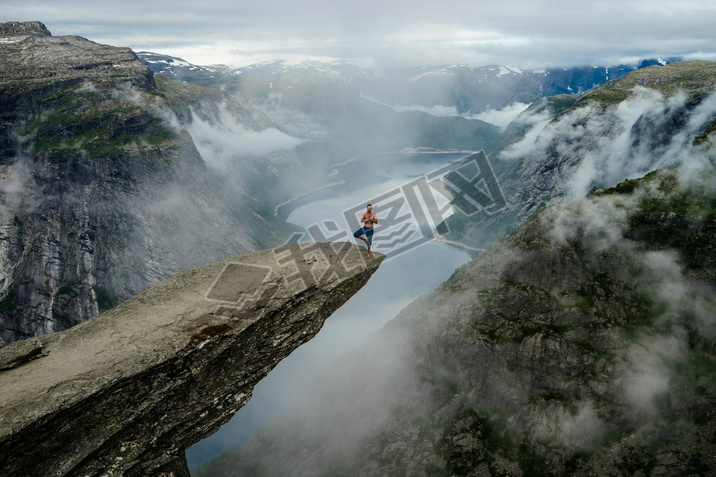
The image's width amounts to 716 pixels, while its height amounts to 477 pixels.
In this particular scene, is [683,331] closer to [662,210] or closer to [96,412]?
[662,210]

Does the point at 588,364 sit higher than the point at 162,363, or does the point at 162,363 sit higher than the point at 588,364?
the point at 162,363

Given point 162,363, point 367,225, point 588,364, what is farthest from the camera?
point 588,364

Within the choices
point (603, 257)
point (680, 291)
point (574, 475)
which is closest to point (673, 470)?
point (574, 475)

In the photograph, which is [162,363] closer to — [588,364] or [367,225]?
[367,225]

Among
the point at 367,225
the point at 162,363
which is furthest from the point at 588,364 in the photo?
the point at 162,363

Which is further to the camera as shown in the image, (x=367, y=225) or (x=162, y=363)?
(x=367, y=225)
